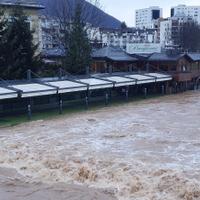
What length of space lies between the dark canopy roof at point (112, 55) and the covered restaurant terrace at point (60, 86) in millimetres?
5167

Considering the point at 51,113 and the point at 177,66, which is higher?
the point at 177,66

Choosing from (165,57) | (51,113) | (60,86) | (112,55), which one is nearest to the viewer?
(51,113)

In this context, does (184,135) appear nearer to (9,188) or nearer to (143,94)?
(9,188)

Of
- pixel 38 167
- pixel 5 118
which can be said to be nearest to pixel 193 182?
pixel 38 167

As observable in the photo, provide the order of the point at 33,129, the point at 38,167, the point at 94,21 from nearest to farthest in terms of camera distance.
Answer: the point at 38,167 < the point at 33,129 < the point at 94,21

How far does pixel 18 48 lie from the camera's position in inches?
1294

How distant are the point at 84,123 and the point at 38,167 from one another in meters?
8.84

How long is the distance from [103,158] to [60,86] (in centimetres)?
1230

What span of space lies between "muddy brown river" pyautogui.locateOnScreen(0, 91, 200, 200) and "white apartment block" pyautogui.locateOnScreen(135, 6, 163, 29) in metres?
151

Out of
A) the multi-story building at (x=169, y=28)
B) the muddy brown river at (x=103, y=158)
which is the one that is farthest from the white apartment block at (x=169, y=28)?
the muddy brown river at (x=103, y=158)

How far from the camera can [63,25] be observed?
4822cm

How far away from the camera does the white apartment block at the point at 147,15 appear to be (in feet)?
582

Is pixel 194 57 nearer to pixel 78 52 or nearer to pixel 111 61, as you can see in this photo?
pixel 111 61

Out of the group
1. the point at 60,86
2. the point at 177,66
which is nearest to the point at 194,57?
the point at 177,66
